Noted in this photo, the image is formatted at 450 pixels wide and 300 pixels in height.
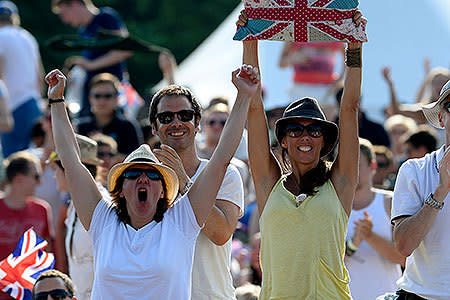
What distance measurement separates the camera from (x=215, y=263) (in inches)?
221

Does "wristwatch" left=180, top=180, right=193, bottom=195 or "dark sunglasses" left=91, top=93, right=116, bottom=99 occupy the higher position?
"dark sunglasses" left=91, top=93, right=116, bottom=99

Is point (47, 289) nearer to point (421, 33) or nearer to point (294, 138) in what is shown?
point (294, 138)

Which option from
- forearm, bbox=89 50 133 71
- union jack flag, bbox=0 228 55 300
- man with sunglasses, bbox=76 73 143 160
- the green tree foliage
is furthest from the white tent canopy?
the green tree foliage

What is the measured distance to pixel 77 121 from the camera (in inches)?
398

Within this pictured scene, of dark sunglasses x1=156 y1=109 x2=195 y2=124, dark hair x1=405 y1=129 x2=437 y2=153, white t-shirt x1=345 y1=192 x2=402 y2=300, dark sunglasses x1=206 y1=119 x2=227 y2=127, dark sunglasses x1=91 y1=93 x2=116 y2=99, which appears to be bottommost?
white t-shirt x1=345 y1=192 x2=402 y2=300

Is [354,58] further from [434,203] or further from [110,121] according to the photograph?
[110,121]

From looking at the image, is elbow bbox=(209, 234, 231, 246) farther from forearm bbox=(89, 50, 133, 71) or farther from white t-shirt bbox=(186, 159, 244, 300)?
forearm bbox=(89, 50, 133, 71)

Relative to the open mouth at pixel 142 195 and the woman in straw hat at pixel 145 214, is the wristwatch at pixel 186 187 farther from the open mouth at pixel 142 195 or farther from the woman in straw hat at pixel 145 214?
the open mouth at pixel 142 195

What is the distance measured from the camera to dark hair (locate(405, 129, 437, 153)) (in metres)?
8.38

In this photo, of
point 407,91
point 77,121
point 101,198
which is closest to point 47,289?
point 101,198

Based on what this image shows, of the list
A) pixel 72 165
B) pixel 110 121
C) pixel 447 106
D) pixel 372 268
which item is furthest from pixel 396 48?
pixel 72 165

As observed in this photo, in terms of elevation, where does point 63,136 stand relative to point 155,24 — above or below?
below

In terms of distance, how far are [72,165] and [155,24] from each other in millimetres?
15300

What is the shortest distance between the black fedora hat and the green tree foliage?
15066 millimetres
